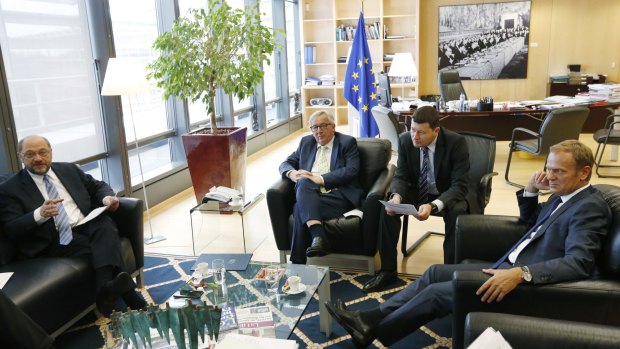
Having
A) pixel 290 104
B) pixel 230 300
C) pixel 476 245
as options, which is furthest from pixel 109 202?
pixel 290 104

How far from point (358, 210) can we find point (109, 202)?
1658mm

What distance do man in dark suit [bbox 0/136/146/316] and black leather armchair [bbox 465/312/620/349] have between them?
79.0 inches

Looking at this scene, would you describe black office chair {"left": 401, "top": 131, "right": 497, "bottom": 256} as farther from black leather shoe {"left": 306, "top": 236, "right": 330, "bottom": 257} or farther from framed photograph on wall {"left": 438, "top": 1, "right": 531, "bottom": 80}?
framed photograph on wall {"left": 438, "top": 1, "right": 531, "bottom": 80}

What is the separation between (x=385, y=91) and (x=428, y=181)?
332 centimetres

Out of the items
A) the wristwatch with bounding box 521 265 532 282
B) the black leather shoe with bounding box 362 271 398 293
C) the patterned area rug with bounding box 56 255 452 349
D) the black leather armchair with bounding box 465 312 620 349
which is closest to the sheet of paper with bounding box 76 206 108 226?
the patterned area rug with bounding box 56 255 452 349

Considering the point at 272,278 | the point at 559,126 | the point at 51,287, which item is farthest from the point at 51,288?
the point at 559,126

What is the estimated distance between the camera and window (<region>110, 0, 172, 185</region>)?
195 inches

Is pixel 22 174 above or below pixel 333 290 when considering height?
above

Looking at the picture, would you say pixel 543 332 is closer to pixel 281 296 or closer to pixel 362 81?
pixel 281 296

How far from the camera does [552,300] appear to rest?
2016mm

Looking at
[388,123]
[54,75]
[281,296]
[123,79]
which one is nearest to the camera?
[281,296]

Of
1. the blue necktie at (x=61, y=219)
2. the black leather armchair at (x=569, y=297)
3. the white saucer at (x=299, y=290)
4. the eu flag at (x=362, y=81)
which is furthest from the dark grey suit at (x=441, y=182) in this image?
the eu flag at (x=362, y=81)

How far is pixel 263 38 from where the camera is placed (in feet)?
15.7

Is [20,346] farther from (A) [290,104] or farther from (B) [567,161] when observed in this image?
(A) [290,104]
